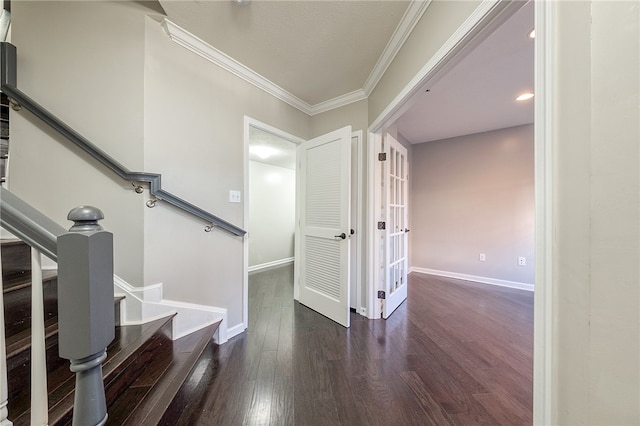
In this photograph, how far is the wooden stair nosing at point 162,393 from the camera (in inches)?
38.2

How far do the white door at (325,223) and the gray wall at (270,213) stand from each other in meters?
1.81

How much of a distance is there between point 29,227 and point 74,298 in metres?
0.20

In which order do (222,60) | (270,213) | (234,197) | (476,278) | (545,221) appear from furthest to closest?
(270,213) < (476,278) < (234,197) < (222,60) < (545,221)

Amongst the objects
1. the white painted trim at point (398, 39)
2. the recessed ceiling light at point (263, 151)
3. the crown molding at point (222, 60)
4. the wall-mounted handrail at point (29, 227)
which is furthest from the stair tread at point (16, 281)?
the recessed ceiling light at point (263, 151)

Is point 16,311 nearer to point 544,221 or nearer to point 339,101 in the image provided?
point 544,221

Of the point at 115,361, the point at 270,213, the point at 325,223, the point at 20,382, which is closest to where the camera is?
the point at 20,382

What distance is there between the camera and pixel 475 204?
11.8 ft

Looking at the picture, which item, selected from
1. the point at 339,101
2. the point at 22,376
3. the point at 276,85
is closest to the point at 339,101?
the point at 339,101

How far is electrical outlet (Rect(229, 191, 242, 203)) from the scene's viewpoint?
6.41ft

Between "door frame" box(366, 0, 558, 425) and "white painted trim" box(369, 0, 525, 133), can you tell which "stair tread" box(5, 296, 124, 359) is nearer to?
"door frame" box(366, 0, 558, 425)

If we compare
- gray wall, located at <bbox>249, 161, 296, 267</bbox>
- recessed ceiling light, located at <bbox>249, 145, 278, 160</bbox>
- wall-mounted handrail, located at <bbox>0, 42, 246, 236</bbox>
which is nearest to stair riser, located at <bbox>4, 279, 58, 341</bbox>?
wall-mounted handrail, located at <bbox>0, 42, 246, 236</bbox>

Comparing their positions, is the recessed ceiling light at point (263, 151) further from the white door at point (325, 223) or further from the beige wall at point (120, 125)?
the beige wall at point (120, 125)

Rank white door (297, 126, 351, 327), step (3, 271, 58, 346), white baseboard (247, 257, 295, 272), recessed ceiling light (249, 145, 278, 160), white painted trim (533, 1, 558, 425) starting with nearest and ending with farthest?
white painted trim (533, 1, 558, 425), step (3, 271, 58, 346), white door (297, 126, 351, 327), recessed ceiling light (249, 145, 278, 160), white baseboard (247, 257, 295, 272)

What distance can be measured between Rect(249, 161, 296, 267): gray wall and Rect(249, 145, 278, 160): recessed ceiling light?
0.46 metres
